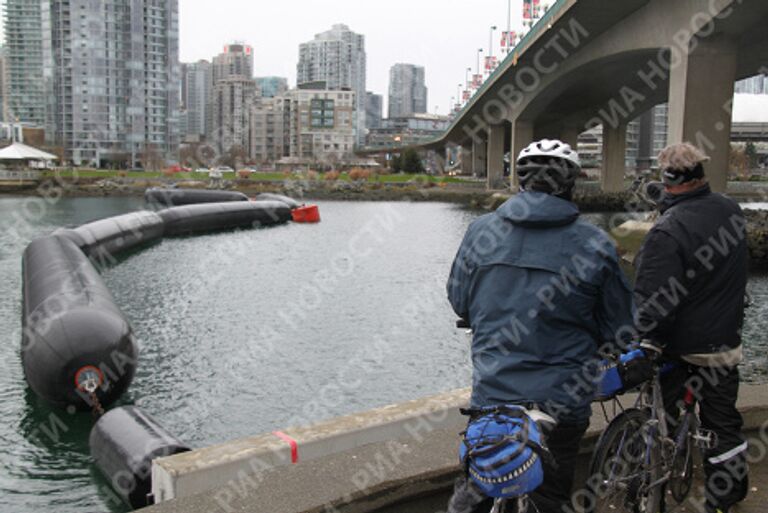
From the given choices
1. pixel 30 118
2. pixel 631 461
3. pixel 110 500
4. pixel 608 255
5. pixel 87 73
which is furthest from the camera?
pixel 30 118

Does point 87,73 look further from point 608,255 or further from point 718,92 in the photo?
point 608,255

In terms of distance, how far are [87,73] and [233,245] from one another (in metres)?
113

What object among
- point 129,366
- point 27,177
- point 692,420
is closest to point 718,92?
point 129,366

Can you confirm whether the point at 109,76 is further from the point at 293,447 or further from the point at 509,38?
the point at 293,447

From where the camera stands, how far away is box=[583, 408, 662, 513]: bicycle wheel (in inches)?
168

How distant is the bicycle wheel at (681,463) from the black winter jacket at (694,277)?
50 centimetres

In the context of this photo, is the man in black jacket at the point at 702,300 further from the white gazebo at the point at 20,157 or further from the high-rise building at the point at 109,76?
the high-rise building at the point at 109,76

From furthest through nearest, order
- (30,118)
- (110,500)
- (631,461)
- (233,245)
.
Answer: (30,118) < (233,245) < (110,500) < (631,461)

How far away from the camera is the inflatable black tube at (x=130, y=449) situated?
25.7 feet

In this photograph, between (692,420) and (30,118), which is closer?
(692,420)

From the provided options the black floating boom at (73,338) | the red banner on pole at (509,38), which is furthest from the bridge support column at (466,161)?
the black floating boom at (73,338)

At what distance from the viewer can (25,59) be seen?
163375 millimetres

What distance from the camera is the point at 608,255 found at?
3488mm

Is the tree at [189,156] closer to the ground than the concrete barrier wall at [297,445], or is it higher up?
higher up
